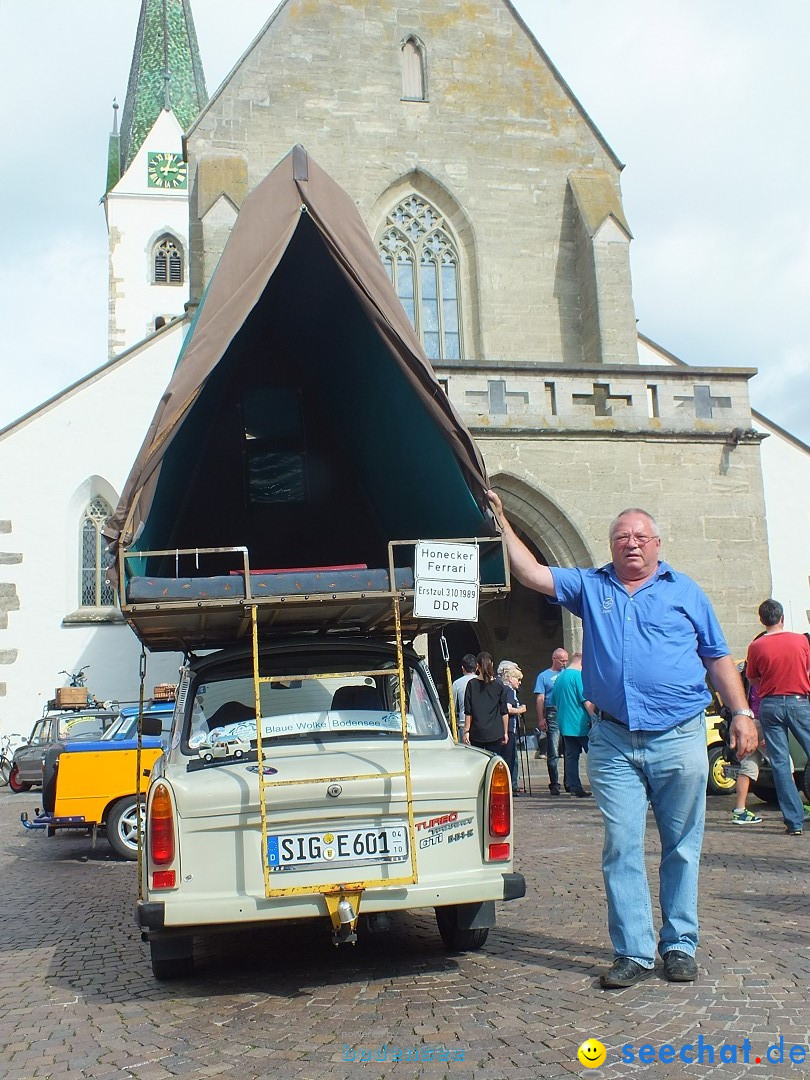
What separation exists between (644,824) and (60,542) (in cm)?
1800

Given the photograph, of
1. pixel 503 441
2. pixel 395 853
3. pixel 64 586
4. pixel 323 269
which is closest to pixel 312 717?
pixel 395 853

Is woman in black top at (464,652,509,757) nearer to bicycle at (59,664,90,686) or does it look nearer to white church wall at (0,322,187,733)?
white church wall at (0,322,187,733)

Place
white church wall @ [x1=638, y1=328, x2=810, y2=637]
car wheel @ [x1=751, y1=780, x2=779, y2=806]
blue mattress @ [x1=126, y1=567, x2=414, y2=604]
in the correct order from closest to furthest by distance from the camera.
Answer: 1. blue mattress @ [x1=126, y1=567, x2=414, y2=604]
2. car wheel @ [x1=751, y1=780, x2=779, y2=806]
3. white church wall @ [x1=638, y1=328, x2=810, y2=637]

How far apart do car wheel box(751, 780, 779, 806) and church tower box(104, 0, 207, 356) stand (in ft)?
121

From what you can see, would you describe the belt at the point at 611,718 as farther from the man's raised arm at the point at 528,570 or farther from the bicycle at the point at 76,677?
the bicycle at the point at 76,677

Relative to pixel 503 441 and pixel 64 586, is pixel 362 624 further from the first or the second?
pixel 64 586

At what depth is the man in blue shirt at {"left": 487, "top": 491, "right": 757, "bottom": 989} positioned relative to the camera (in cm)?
484

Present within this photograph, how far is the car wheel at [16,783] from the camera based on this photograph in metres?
17.6

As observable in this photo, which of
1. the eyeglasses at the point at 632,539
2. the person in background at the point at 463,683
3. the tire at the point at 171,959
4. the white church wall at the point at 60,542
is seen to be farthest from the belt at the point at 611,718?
the white church wall at the point at 60,542

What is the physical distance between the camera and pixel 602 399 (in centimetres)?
1736

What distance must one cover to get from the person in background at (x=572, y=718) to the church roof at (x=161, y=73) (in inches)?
1820

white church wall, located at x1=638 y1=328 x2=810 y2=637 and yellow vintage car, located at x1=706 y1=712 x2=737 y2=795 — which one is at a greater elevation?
white church wall, located at x1=638 y1=328 x2=810 y2=637

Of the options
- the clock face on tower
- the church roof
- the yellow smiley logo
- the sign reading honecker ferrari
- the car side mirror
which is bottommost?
the yellow smiley logo

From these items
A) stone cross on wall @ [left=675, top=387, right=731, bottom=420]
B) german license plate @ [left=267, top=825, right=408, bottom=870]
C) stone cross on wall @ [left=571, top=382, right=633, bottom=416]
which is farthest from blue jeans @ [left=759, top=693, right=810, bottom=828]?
stone cross on wall @ [left=675, top=387, right=731, bottom=420]
